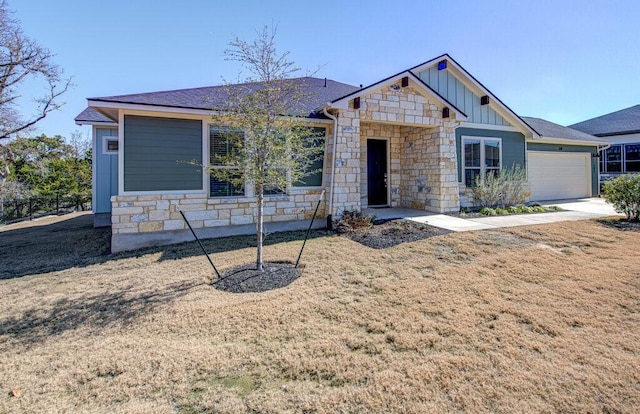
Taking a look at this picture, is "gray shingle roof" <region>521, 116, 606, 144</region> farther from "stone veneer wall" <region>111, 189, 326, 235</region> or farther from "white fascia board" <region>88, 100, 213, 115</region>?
"white fascia board" <region>88, 100, 213, 115</region>

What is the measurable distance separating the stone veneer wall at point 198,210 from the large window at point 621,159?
63.7 ft

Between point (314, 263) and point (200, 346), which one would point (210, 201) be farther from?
point (200, 346)

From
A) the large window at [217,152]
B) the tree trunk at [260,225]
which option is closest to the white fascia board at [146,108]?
the large window at [217,152]

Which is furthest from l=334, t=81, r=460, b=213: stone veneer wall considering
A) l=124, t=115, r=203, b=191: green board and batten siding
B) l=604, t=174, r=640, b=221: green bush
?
l=604, t=174, r=640, b=221: green bush

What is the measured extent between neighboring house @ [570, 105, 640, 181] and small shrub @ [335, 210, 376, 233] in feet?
54.9

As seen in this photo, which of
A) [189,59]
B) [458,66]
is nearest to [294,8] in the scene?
[189,59]

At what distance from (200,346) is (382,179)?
9.33 meters

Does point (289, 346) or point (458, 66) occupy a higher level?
point (458, 66)

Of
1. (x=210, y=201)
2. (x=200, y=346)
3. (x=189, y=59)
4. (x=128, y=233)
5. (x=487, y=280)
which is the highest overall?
(x=189, y=59)

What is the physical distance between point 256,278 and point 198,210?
3.62 m

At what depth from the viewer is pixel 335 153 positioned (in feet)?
28.1

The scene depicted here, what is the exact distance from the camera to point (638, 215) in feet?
28.6

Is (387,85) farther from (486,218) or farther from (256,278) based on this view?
(256,278)

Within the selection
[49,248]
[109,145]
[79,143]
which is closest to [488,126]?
[109,145]
